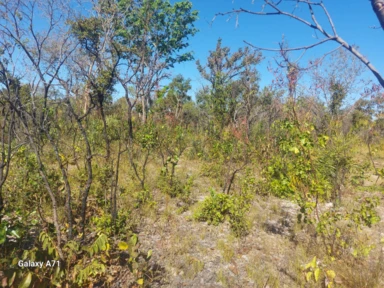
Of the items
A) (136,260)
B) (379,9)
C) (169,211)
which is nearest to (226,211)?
(169,211)

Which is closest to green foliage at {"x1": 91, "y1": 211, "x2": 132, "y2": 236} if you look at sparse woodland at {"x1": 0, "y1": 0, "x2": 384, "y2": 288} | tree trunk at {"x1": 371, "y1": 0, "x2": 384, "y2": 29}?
sparse woodland at {"x1": 0, "y1": 0, "x2": 384, "y2": 288}

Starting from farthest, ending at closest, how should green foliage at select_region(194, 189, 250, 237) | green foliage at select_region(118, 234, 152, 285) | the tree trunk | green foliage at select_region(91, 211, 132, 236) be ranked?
green foliage at select_region(194, 189, 250, 237)
green foliage at select_region(91, 211, 132, 236)
green foliage at select_region(118, 234, 152, 285)
the tree trunk

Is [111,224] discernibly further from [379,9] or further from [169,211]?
[379,9]

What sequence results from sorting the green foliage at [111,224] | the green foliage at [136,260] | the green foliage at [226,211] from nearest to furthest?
the green foliage at [136,260], the green foliage at [111,224], the green foliage at [226,211]

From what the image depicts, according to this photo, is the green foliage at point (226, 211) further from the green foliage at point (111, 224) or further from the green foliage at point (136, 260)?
the green foliage at point (136, 260)

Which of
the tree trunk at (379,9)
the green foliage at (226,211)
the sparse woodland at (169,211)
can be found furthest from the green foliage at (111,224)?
the tree trunk at (379,9)

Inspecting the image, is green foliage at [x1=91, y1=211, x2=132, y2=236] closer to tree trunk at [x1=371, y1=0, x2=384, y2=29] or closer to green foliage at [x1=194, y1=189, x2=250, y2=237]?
green foliage at [x1=194, y1=189, x2=250, y2=237]

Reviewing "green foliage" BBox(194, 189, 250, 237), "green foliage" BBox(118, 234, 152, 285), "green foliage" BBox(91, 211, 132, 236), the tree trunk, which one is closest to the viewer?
the tree trunk

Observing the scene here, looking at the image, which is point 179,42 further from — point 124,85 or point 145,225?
point 145,225

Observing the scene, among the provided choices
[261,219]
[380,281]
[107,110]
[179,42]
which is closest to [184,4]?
[179,42]

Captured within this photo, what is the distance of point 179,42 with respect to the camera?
14719 mm

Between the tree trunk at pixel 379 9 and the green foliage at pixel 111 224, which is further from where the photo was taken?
the green foliage at pixel 111 224

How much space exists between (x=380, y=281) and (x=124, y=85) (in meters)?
3.99

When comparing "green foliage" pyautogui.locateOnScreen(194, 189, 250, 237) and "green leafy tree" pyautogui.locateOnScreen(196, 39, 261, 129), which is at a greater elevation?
"green leafy tree" pyautogui.locateOnScreen(196, 39, 261, 129)
